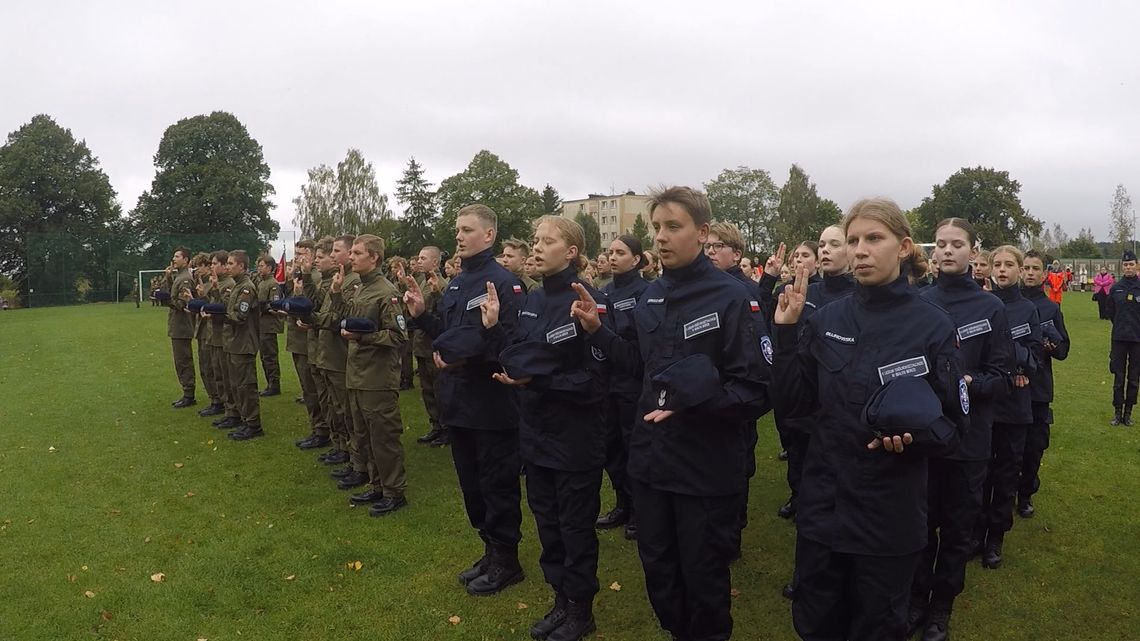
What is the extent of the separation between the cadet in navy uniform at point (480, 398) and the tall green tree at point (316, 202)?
58.3 meters

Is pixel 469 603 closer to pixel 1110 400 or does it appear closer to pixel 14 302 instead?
pixel 1110 400

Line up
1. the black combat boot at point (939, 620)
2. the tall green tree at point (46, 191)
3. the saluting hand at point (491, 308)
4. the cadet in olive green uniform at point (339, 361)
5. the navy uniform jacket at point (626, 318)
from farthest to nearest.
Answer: the tall green tree at point (46, 191), the cadet in olive green uniform at point (339, 361), the navy uniform jacket at point (626, 318), the saluting hand at point (491, 308), the black combat boot at point (939, 620)

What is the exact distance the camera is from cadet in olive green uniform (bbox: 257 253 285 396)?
36.0 ft

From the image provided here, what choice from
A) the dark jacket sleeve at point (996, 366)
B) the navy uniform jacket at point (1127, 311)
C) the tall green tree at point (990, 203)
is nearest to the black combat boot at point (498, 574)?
the dark jacket sleeve at point (996, 366)

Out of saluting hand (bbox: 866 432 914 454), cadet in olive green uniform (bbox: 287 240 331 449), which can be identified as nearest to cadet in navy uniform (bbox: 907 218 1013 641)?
saluting hand (bbox: 866 432 914 454)

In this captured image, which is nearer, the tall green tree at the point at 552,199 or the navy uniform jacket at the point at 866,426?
the navy uniform jacket at the point at 866,426

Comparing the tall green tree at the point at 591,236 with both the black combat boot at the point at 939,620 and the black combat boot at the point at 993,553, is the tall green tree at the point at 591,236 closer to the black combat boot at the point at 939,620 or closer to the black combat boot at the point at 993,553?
the black combat boot at the point at 993,553

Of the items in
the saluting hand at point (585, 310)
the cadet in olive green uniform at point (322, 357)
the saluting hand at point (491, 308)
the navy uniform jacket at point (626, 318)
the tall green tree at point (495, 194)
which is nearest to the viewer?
the saluting hand at point (585, 310)

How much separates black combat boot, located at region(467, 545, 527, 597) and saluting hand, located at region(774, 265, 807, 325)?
2829 mm

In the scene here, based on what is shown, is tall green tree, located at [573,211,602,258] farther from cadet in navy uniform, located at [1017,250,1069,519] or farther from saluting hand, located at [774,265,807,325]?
saluting hand, located at [774,265,807,325]

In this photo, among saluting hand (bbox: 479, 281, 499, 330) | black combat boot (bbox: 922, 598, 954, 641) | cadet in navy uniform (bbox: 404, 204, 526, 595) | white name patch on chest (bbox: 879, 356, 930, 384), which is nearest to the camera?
white name patch on chest (bbox: 879, 356, 930, 384)

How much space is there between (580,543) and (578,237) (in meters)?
1.89

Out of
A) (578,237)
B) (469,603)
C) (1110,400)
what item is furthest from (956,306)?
(1110,400)

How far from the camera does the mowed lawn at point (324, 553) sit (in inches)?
183
